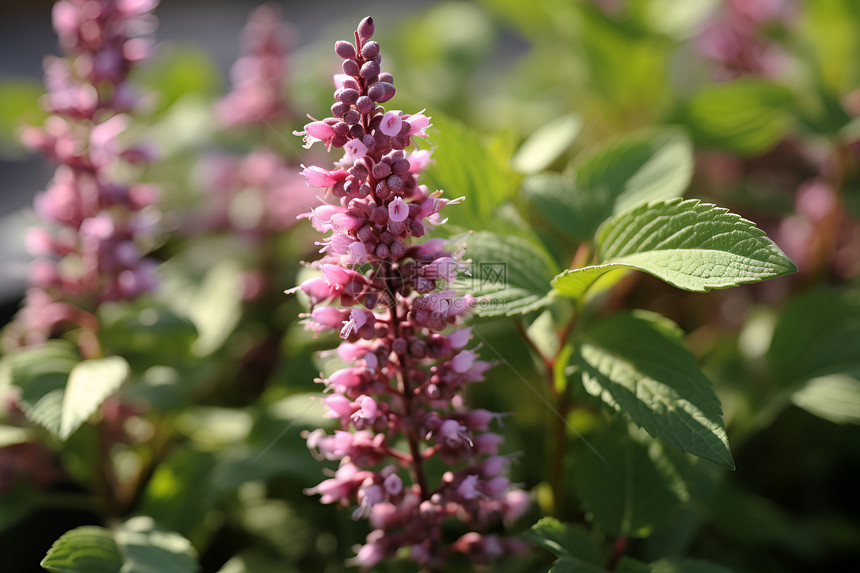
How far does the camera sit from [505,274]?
2.21ft

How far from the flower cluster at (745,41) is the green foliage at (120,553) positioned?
1328 mm

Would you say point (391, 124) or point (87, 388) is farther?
point (87, 388)

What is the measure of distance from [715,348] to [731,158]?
0.49 meters

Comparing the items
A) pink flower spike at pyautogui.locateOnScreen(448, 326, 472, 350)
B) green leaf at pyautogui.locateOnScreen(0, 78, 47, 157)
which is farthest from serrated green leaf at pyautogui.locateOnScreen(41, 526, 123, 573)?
green leaf at pyautogui.locateOnScreen(0, 78, 47, 157)

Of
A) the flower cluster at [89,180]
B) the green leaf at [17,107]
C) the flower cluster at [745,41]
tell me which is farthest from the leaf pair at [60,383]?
the flower cluster at [745,41]

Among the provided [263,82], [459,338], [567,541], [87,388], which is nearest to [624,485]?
[567,541]

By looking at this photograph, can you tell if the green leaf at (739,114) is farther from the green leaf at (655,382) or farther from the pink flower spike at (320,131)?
the pink flower spike at (320,131)

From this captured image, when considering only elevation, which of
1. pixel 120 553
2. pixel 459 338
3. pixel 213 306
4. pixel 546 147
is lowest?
pixel 120 553

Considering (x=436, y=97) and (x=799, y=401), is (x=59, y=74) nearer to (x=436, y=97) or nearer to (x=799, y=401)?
(x=436, y=97)

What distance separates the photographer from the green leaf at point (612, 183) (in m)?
0.81

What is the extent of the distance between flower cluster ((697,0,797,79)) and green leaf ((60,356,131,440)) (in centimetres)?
127

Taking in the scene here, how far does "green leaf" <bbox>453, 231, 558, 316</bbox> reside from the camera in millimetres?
630

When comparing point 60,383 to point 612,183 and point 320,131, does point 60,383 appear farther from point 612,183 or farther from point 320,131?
point 612,183

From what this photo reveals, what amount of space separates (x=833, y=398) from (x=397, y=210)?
596mm
